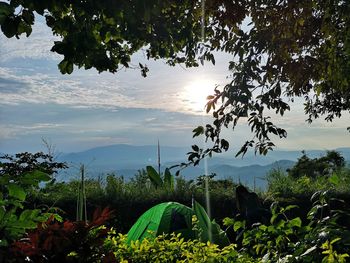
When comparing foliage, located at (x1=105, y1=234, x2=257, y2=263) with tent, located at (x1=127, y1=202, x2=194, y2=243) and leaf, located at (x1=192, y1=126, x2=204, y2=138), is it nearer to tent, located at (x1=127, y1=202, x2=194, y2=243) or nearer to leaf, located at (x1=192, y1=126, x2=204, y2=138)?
leaf, located at (x1=192, y1=126, x2=204, y2=138)

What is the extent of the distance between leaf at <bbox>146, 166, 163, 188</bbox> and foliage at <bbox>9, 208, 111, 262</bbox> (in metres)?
8.56

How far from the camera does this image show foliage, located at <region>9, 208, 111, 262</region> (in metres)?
2.98

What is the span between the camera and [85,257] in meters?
3.13

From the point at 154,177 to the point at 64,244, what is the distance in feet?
29.7

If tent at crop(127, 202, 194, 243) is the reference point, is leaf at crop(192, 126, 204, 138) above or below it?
above

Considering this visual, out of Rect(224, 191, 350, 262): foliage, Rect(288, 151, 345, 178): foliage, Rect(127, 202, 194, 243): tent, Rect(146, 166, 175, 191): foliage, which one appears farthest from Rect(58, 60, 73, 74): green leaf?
Rect(288, 151, 345, 178): foliage

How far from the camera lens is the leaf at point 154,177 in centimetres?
1190

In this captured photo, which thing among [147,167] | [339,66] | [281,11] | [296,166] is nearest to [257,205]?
[281,11]

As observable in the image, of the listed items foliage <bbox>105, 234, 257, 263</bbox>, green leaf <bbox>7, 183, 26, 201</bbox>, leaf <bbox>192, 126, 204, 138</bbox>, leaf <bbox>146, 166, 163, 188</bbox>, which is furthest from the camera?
leaf <bbox>146, 166, 163, 188</bbox>

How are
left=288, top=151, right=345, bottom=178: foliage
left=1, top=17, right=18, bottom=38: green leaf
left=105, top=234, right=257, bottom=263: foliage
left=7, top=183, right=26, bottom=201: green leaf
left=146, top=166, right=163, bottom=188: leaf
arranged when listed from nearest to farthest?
→ left=7, top=183, right=26, bottom=201: green leaf → left=1, top=17, right=18, bottom=38: green leaf → left=105, top=234, right=257, bottom=263: foliage → left=146, top=166, right=163, bottom=188: leaf → left=288, top=151, right=345, bottom=178: foliage

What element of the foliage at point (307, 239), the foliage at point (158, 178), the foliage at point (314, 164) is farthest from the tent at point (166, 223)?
the foliage at point (314, 164)

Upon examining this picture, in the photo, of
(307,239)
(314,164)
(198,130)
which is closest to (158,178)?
(198,130)

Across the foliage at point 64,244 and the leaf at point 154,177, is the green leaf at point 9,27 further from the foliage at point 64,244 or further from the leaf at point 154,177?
A: the leaf at point 154,177

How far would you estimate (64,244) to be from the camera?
3014 mm
